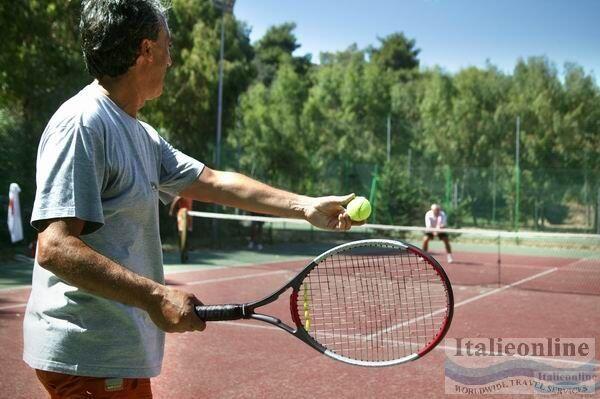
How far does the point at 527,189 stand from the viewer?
2239cm

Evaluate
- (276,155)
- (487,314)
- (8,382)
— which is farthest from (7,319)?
(276,155)

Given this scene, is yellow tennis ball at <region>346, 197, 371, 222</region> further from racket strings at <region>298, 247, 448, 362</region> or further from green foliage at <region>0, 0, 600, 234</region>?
green foliage at <region>0, 0, 600, 234</region>

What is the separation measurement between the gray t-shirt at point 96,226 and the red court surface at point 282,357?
3061mm

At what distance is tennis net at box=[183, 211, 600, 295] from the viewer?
1224 centimetres

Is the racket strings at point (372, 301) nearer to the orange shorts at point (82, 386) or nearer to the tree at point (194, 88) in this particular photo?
the orange shorts at point (82, 386)

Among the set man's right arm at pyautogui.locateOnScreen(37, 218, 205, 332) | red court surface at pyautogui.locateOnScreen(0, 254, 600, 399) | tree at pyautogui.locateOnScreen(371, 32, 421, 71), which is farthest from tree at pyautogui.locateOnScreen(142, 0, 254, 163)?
tree at pyautogui.locateOnScreen(371, 32, 421, 71)

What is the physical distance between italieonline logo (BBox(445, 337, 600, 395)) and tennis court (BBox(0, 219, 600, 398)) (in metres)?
0.17

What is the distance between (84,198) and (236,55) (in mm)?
19912

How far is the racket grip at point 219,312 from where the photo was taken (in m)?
1.75

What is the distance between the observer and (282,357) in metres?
6.00

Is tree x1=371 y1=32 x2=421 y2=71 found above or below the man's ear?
above

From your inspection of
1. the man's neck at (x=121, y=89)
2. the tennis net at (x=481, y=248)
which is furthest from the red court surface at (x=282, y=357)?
the man's neck at (x=121, y=89)

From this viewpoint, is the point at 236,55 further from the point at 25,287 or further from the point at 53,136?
the point at 53,136

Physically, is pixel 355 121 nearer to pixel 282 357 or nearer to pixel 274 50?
pixel 274 50
